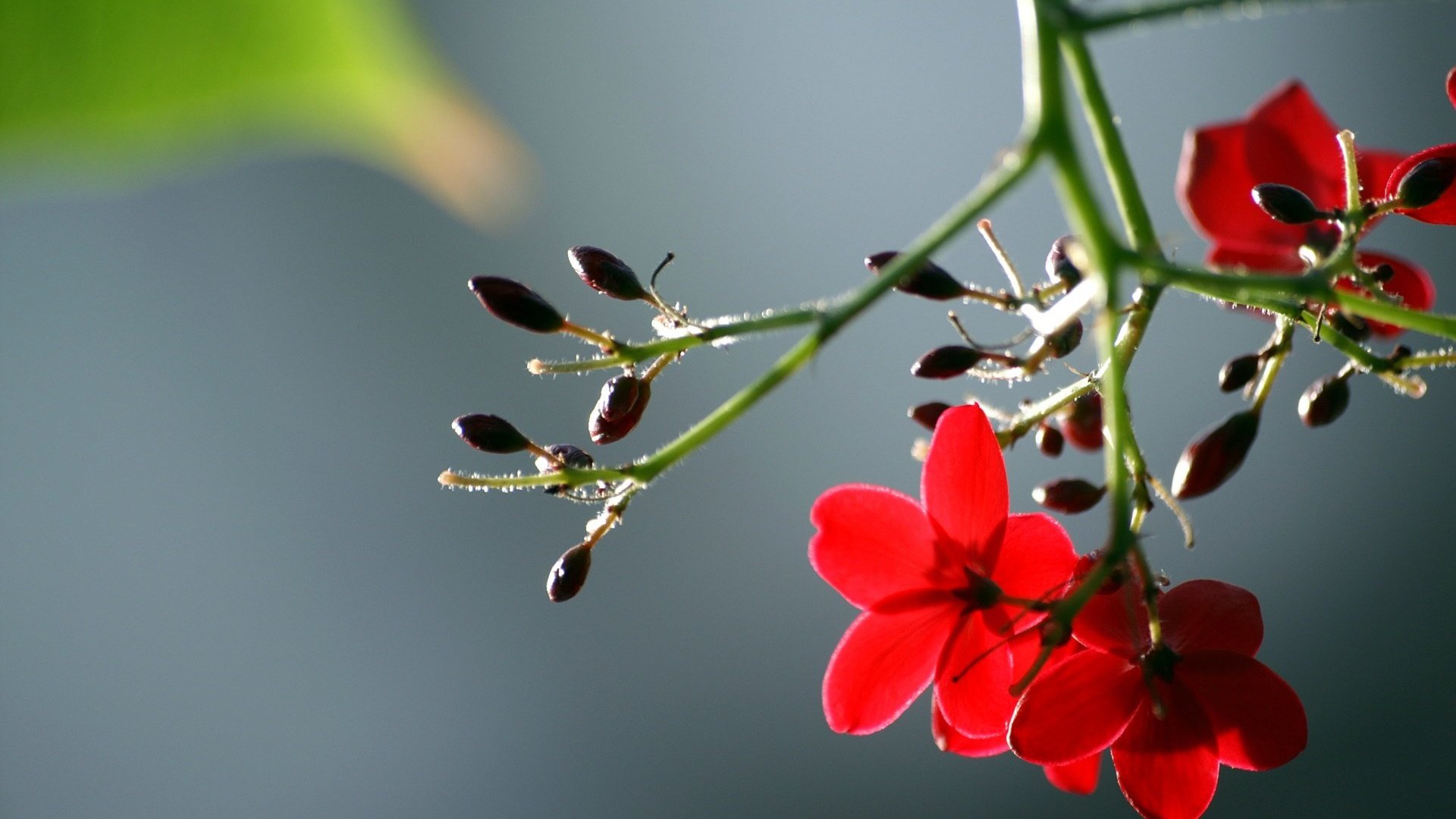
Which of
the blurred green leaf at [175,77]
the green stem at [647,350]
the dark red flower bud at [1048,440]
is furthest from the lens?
the dark red flower bud at [1048,440]

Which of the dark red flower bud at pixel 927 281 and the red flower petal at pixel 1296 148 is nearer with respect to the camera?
the dark red flower bud at pixel 927 281

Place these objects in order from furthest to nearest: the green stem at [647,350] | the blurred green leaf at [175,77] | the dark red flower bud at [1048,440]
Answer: the dark red flower bud at [1048,440]
the green stem at [647,350]
the blurred green leaf at [175,77]

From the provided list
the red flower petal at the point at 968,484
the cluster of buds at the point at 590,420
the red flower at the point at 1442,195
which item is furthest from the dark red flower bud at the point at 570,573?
the red flower at the point at 1442,195

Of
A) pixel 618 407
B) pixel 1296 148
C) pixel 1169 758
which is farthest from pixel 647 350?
pixel 1296 148

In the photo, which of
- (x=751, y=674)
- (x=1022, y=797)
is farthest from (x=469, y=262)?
(x=1022, y=797)

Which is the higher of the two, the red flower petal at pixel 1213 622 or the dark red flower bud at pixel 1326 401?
the dark red flower bud at pixel 1326 401

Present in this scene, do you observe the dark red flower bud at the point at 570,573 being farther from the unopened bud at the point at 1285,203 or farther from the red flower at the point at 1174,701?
the unopened bud at the point at 1285,203

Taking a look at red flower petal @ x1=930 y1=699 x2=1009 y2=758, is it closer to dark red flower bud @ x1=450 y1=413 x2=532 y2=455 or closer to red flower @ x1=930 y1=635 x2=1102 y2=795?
red flower @ x1=930 y1=635 x2=1102 y2=795
